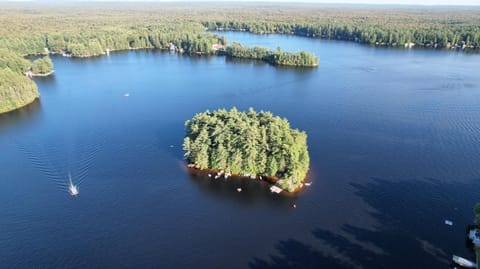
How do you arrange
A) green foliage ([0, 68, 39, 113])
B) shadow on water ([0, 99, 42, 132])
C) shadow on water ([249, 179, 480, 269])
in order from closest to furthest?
shadow on water ([249, 179, 480, 269]), shadow on water ([0, 99, 42, 132]), green foliage ([0, 68, 39, 113])

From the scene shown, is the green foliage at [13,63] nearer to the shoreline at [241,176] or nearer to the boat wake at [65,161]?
the boat wake at [65,161]

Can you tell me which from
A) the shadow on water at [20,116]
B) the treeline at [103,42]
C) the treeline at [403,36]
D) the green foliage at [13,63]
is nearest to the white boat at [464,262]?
the shadow on water at [20,116]

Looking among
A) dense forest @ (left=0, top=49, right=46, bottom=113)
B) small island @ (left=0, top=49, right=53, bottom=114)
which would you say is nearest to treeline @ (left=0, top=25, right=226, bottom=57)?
small island @ (left=0, top=49, right=53, bottom=114)

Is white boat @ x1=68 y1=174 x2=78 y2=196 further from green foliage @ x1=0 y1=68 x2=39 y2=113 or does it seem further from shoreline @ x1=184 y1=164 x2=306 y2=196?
green foliage @ x1=0 y1=68 x2=39 y2=113

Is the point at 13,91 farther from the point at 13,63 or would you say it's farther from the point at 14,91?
the point at 13,63

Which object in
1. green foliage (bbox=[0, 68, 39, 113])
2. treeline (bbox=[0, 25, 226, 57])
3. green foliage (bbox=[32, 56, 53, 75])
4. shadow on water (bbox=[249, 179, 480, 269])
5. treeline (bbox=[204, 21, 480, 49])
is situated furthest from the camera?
treeline (bbox=[204, 21, 480, 49])
